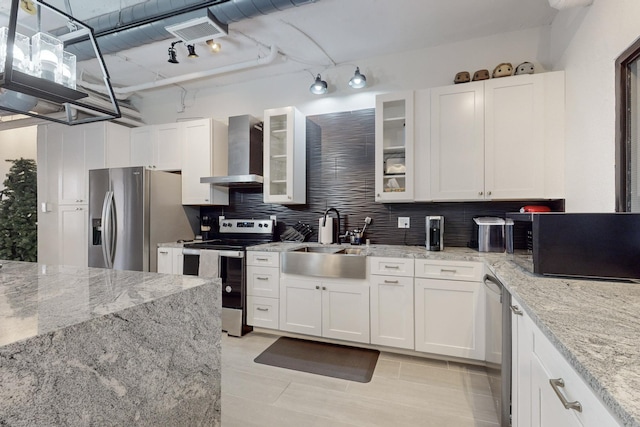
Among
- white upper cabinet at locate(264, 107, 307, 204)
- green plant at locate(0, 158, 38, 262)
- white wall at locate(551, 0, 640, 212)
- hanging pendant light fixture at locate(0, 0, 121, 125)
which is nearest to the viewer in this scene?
hanging pendant light fixture at locate(0, 0, 121, 125)

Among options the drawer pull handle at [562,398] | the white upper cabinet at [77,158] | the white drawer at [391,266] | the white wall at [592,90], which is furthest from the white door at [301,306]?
the white upper cabinet at [77,158]

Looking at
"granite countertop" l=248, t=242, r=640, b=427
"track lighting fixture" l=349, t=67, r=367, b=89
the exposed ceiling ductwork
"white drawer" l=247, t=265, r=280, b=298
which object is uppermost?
the exposed ceiling ductwork

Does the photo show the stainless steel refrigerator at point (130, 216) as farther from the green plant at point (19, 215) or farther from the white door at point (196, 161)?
the green plant at point (19, 215)

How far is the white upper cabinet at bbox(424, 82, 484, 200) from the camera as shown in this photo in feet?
8.39

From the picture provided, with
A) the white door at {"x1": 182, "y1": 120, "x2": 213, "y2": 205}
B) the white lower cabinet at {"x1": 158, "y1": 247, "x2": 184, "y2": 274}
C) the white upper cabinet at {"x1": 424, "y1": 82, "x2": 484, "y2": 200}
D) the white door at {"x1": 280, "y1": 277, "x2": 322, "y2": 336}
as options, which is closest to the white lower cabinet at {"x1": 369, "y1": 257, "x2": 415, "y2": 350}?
the white door at {"x1": 280, "y1": 277, "x2": 322, "y2": 336}

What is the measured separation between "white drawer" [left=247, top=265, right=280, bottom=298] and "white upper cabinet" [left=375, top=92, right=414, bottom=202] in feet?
4.19

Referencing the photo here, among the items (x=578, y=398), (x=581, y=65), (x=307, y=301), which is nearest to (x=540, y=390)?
(x=578, y=398)

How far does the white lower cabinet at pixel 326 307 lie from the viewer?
8.48ft

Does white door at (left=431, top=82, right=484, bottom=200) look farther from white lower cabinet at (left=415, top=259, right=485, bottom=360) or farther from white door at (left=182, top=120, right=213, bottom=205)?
white door at (left=182, top=120, right=213, bottom=205)

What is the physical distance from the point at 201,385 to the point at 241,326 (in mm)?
1841

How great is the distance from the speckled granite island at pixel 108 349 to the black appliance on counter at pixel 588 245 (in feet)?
5.17

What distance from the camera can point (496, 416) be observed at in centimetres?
178

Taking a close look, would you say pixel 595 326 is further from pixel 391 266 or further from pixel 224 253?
pixel 224 253

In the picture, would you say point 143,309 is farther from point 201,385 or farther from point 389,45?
point 389,45
